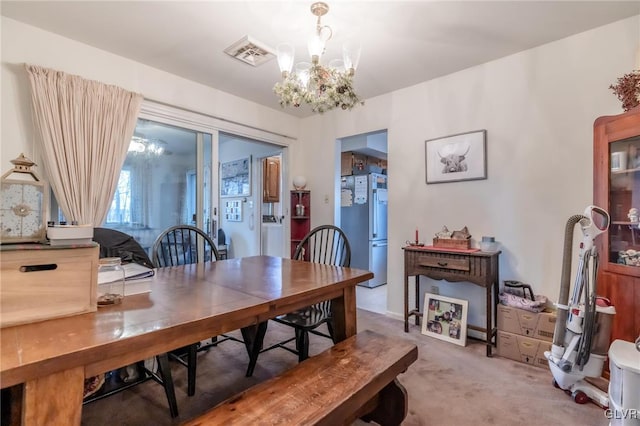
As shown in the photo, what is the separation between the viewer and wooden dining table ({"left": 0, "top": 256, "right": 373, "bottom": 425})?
0.70 m

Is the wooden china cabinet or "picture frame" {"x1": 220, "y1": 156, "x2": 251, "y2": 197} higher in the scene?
"picture frame" {"x1": 220, "y1": 156, "x2": 251, "y2": 197}

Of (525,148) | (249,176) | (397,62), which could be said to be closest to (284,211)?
(249,176)

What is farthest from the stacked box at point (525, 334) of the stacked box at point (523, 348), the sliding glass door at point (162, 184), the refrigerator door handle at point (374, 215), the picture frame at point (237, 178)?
the picture frame at point (237, 178)

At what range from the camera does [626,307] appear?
1783 mm

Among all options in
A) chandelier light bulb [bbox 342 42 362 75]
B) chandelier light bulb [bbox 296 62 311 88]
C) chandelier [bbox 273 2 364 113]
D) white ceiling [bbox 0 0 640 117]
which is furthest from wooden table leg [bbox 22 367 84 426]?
white ceiling [bbox 0 0 640 117]

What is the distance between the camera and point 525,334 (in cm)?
223

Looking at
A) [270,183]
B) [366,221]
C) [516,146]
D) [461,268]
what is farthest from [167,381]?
[270,183]

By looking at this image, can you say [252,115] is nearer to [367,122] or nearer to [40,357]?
[367,122]

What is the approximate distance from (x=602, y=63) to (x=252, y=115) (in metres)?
3.23

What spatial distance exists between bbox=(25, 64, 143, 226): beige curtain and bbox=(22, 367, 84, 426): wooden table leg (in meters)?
2.01

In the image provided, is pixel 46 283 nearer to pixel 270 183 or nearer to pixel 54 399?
pixel 54 399

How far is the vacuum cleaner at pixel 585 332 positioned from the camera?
1712 mm

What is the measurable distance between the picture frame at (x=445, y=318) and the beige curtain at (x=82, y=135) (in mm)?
2954

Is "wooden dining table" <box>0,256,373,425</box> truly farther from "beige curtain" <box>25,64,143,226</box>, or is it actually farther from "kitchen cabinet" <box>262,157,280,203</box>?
"kitchen cabinet" <box>262,157,280,203</box>
